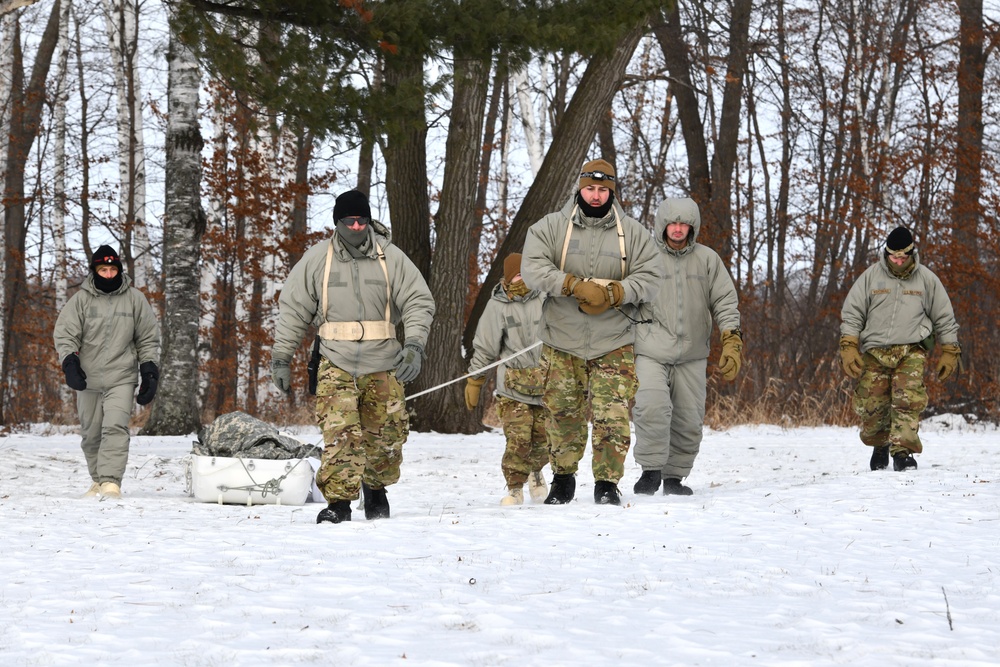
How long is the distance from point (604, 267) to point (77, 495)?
4.77m

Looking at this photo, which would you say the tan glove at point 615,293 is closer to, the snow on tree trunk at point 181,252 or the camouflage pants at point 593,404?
the camouflage pants at point 593,404

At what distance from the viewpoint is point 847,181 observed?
21.0 m

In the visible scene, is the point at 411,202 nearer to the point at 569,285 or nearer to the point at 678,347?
the point at 678,347

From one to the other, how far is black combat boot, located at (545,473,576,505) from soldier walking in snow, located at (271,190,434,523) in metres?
1.21

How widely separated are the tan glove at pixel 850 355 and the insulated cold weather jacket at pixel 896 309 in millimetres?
67

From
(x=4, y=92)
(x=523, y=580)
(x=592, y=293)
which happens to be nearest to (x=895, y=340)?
(x=592, y=293)

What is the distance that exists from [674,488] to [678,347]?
1016 mm

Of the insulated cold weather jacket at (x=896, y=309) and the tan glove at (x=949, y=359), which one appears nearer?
the insulated cold weather jacket at (x=896, y=309)

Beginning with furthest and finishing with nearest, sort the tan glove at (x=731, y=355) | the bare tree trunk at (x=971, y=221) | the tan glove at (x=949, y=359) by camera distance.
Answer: the bare tree trunk at (x=971, y=221) → the tan glove at (x=949, y=359) → the tan glove at (x=731, y=355)

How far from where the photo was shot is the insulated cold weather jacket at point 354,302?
279 inches

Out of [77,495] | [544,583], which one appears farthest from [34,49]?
[544,583]

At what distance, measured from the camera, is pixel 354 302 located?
7.13m

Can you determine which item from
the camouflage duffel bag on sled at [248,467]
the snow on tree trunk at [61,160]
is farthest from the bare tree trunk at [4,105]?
the camouflage duffel bag on sled at [248,467]

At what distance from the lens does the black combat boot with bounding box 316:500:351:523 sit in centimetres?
719
